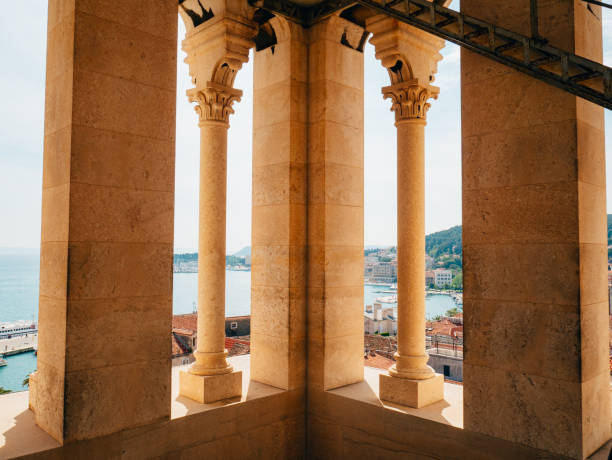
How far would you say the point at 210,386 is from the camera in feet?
32.2

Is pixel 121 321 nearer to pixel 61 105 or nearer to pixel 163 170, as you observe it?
pixel 163 170

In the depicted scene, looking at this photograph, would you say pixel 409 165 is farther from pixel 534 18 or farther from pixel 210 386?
pixel 210 386

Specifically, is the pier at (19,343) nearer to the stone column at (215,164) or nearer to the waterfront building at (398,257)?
the stone column at (215,164)

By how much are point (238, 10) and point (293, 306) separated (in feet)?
24.2

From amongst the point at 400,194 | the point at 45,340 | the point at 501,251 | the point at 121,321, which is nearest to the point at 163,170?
the point at 121,321

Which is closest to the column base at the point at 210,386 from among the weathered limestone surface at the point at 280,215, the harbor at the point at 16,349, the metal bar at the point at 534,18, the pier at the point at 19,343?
the weathered limestone surface at the point at 280,215

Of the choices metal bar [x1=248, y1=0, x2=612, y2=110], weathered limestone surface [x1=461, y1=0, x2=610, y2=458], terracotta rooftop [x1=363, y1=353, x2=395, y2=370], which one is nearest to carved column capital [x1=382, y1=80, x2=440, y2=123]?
metal bar [x1=248, y1=0, x2=612, y2=110]

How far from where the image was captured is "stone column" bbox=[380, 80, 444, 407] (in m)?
10.5

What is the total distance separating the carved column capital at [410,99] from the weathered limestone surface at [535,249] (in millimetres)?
2328

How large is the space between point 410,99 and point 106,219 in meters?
7.30

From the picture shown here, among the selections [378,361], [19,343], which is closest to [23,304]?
[19,343]

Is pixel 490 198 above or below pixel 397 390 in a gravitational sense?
above

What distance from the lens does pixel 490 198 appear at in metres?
7.92

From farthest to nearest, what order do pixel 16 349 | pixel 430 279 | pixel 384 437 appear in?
pixel 430 279 < pixel 16 349 < pixel 384 437
